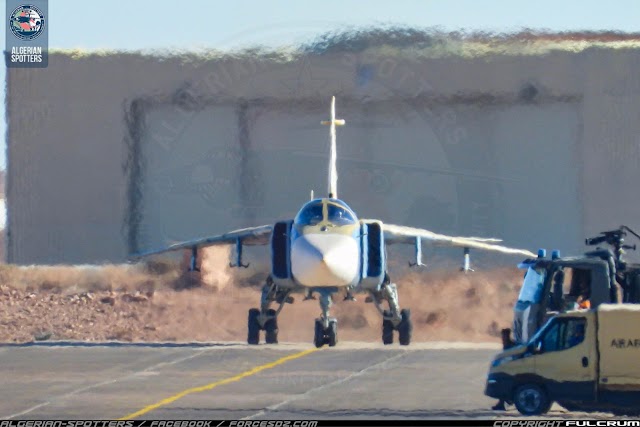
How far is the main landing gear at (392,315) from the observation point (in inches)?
1222

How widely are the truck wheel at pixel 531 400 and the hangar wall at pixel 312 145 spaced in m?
26.2

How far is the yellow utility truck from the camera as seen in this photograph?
18.4 metres

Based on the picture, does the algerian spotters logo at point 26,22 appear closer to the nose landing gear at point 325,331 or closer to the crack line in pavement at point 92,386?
the crack line in pavement at point 92,386

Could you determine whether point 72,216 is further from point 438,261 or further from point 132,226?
point 438,261

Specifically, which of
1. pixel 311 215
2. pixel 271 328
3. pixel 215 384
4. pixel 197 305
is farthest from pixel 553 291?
pixel 197 305

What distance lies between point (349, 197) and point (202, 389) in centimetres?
2740

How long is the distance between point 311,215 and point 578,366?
35.6ft

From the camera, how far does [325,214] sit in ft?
95.2

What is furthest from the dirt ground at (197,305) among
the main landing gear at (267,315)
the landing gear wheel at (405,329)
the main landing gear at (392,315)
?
the landing gear wheel at (405,329)

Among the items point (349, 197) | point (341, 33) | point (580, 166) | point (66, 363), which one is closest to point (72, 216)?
point (349, 197)

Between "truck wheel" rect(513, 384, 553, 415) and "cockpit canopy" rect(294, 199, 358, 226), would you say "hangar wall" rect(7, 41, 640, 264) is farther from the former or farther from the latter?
"truck wheel" rect(513, 384, 553, 415)

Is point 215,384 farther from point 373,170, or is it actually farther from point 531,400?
point 373,170

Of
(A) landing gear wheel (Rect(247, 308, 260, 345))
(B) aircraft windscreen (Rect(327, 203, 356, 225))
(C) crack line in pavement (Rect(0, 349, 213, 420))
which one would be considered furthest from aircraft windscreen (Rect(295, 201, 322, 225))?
(C) crack line in pavement (Rect(0, 349, 213, 420))

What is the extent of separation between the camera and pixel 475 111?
47.1 metres
